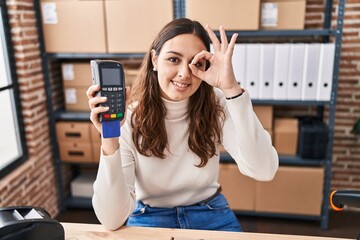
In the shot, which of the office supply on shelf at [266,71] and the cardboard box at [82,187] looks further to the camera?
the cardboard box at [82,187]

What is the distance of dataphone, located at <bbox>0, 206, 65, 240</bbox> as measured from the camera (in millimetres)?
866

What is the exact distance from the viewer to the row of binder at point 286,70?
2.30m

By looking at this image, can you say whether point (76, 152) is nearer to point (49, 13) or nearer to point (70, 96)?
point (70, 96)

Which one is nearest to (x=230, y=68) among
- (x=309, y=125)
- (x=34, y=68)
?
(x=309, y=125)

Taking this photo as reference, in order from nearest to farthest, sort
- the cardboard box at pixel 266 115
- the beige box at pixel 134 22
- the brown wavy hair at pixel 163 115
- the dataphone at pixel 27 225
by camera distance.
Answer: the dataphone at pixel 27 225 → the brown wavy hair at pixel 163 115 → the beige box at pixel 134 22 → the cardboard box at pixel 266 115

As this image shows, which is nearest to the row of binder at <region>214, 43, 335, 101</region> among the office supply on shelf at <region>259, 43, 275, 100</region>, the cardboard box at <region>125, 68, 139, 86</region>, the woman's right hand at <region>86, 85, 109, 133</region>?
the office supply on shelf at <region>259, 43, 275, 100</region>

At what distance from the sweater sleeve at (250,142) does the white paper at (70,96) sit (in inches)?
70.0

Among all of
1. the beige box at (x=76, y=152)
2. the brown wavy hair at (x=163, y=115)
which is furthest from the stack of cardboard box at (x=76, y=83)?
the brown wavy hair at (x=163, y=115)

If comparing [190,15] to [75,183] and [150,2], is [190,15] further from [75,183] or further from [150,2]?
[75,183]

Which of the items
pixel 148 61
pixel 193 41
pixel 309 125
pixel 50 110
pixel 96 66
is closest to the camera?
pixel 96 66

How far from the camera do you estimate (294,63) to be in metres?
2.33

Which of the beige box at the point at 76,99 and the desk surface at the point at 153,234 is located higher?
the beige box at the point at 76,99

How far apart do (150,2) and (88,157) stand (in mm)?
1241

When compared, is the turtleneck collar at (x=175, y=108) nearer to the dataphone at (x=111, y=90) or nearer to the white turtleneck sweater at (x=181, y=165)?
the white turtleneck sweater at (x=181, y=165)
